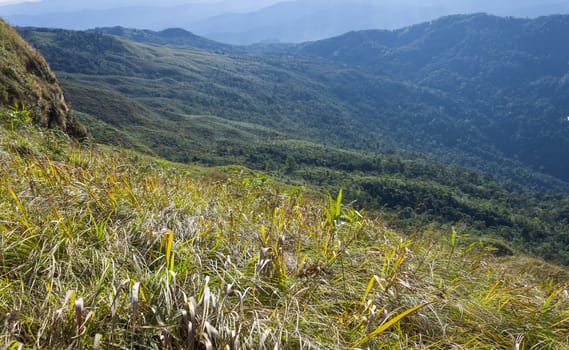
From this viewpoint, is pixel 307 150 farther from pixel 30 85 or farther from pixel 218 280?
pixel 218 280

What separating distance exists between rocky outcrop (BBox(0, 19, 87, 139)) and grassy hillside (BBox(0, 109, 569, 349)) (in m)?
10.9

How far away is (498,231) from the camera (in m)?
60.8

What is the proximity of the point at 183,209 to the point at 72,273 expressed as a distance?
47.6 inches

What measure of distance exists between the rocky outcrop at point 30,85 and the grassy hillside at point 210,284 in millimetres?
10918

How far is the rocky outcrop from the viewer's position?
12413 mm

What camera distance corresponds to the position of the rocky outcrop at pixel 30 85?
1241 centimetres

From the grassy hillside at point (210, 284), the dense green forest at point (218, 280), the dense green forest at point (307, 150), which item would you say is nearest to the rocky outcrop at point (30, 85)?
the dense green forest at point (307, 150)

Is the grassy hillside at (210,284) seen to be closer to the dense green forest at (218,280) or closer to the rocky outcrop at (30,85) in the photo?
the dense green forest at (218,280)

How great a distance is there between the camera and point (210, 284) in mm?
2326

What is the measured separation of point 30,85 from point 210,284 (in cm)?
1559

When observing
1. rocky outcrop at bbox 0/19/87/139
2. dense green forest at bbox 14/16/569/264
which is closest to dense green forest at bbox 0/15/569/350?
dense green forest at bbox 14/16/569/264

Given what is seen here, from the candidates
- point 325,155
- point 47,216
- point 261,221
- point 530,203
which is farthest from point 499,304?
point 530,203

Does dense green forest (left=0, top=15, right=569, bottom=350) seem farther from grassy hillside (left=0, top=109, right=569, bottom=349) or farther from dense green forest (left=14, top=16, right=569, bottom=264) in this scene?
dense green forest (left=14, top=16, right=569, bottom=264)

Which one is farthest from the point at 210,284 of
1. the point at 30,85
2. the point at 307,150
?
the point at 307,150
